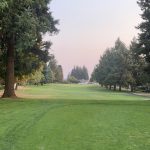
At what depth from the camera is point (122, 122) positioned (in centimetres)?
1673

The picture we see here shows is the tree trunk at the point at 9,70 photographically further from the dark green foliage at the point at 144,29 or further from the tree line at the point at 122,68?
the tree line at the point at 122,68

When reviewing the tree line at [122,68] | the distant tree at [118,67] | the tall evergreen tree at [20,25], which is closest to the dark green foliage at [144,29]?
the tall evergreen tree at [20,25]

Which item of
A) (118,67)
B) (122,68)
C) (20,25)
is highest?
(118,67)

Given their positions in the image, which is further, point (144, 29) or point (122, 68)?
point (122, 68)

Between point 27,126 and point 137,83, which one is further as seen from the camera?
point 137,83

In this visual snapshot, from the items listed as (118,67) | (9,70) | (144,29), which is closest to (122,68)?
(118,67)

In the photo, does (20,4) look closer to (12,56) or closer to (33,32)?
(33,32)

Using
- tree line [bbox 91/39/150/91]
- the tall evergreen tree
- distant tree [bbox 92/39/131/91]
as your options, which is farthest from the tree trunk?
distant tree [bbox 92/39/131/91]

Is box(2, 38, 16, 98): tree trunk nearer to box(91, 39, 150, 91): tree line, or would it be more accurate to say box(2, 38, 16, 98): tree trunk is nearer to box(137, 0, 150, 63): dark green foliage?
box(137, 0, 150, 63): dark green foliage

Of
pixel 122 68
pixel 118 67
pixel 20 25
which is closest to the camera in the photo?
pixel 20 25

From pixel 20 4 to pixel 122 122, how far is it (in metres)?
17.1

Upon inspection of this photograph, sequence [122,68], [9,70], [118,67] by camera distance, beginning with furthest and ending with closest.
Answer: [118,67] → [122,68] → [9,70]

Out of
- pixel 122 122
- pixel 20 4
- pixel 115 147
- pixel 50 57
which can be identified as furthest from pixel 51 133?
pixel 50 57

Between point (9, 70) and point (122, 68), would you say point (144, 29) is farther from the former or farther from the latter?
point (122, 68)
